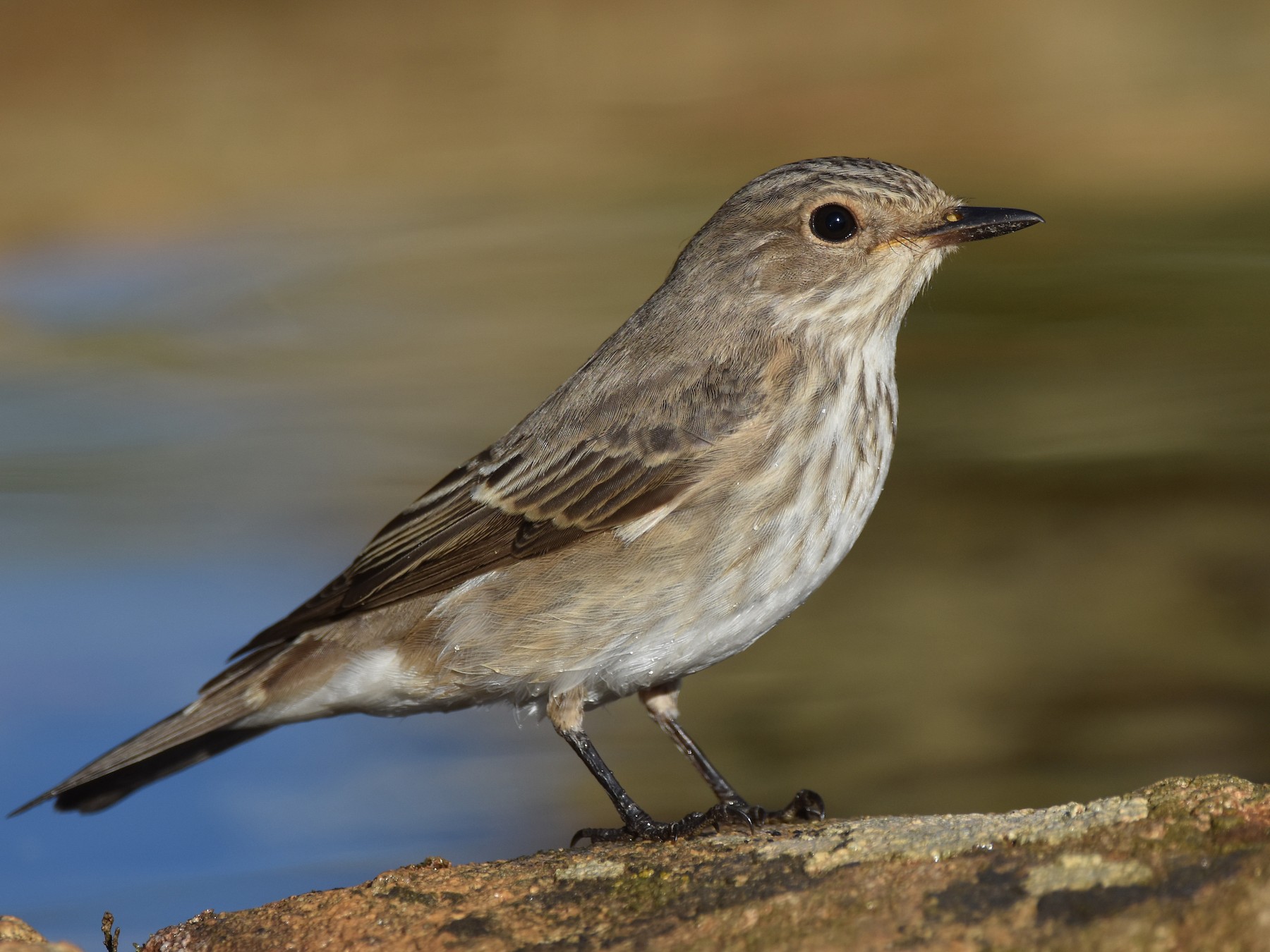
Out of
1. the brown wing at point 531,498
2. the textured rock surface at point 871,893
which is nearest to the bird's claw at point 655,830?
the textured rock surface at point 871,893

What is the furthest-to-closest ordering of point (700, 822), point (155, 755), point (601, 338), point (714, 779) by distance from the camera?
point (601, 338) < point (155, 755) < point (714, 779) < point (700, 822)

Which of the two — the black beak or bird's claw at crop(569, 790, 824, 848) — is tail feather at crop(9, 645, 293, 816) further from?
the black beak

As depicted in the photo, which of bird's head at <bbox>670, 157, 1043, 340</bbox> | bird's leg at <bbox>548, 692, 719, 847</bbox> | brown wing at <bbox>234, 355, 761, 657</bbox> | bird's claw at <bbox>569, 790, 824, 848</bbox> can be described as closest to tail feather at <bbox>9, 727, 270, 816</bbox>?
brown wing at <bbox>234, 355, 761, 657</bbox>

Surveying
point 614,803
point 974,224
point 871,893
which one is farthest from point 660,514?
point 871,893

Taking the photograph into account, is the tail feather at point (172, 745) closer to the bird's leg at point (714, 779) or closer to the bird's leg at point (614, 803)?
the bird's leg at point (614, 803)

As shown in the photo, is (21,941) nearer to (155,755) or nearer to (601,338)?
(155,755)

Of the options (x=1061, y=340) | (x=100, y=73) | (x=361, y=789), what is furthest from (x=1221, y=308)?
(x=100, y=73)
